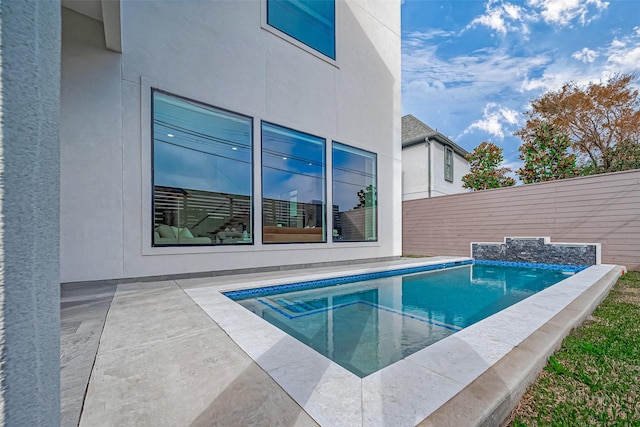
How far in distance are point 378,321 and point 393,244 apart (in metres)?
5.29

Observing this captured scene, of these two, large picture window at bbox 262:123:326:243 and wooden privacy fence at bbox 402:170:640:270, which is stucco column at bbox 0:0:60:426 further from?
wooden privacy fence at bbox 402:170:640:270

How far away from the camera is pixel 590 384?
5.53 ft

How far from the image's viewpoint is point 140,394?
4.77 feet

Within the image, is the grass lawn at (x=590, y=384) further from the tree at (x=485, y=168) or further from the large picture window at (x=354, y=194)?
the tree at (x=485, y=168)

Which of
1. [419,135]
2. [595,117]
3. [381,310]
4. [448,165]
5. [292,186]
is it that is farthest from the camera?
[448,165]

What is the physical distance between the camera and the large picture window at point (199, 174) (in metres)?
4.70

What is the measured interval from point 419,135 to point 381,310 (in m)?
13.2

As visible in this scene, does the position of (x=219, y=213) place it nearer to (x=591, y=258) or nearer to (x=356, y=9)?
A: (x=356, y=9)

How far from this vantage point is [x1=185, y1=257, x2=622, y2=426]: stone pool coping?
1293 mm

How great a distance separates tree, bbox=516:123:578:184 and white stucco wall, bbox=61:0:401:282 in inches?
377

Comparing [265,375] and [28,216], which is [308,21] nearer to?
[265,375]

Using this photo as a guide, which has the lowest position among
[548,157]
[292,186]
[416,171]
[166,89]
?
[292,186]

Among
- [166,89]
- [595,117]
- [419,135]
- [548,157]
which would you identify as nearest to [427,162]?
[419,135]

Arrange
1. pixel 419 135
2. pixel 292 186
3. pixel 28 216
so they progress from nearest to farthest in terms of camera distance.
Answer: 1. pixel 28 216
2. pixel 292 186
3. pixel 419 135
